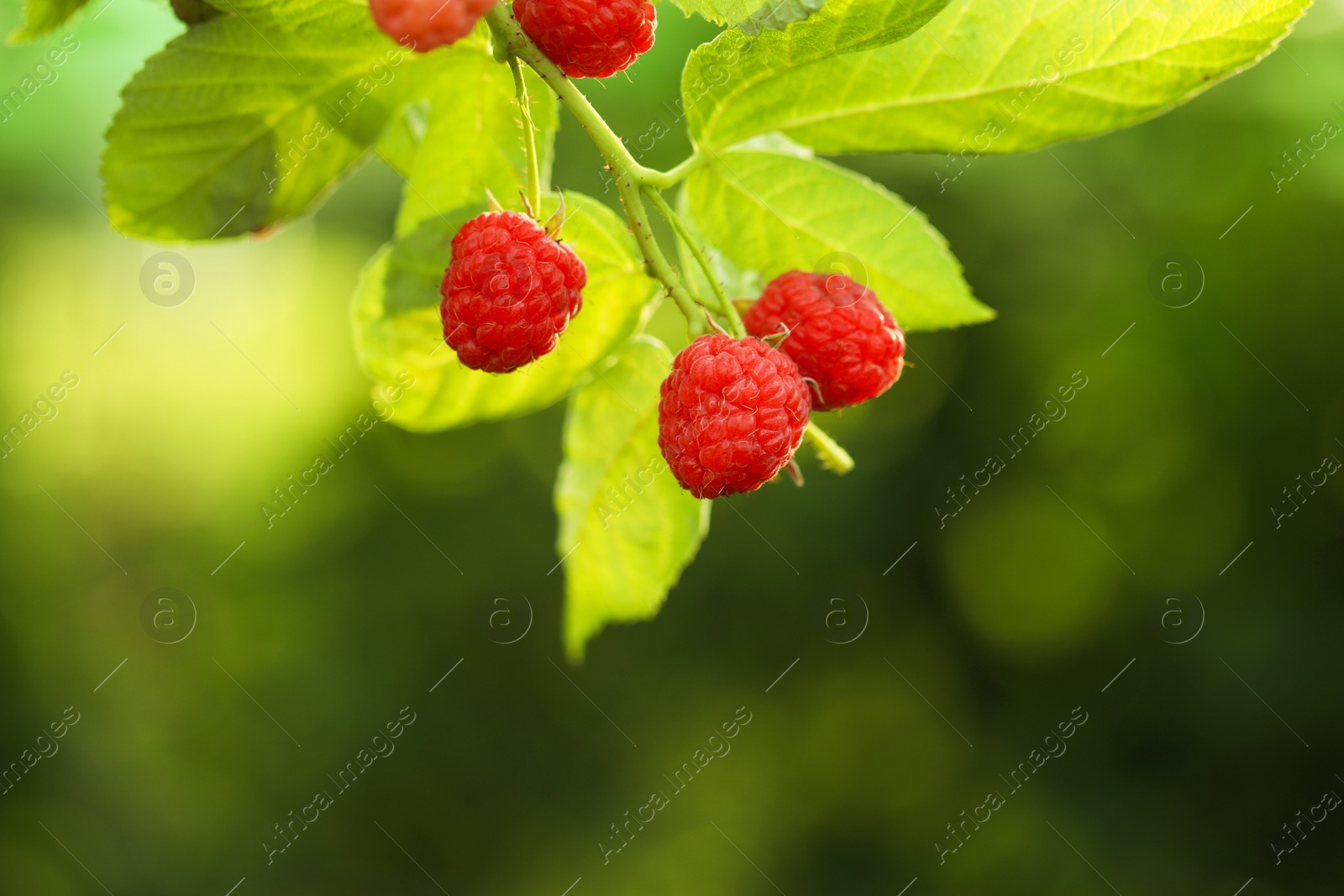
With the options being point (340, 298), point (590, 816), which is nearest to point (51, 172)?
point (340, 298)

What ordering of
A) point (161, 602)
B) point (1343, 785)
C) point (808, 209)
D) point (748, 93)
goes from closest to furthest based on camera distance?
point (748, 93)
point (808, 209)
point (1343, 785)
point (161, 602)

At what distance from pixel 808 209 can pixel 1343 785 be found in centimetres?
335

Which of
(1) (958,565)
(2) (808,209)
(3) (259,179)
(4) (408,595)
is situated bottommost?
(1) (958,565)

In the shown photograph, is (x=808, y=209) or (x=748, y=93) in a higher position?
(x=748, y=93)

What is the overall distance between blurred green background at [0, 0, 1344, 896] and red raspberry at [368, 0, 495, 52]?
1.09 metres

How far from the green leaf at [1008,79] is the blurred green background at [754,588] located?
1.09 m

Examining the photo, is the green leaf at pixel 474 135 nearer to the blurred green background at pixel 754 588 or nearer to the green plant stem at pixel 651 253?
the green plant stem at pixel 651 253

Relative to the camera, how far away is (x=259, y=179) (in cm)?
83

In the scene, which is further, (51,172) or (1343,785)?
(51,172)

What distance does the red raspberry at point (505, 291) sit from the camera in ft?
2.26

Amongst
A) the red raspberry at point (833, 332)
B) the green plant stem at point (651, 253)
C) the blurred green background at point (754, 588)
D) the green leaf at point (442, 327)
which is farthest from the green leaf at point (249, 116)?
the blurred green background at point (754, 588)

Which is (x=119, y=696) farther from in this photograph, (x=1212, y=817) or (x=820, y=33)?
(x=820, y=33)

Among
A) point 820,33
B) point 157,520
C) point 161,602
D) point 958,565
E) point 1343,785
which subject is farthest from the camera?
point 157,520

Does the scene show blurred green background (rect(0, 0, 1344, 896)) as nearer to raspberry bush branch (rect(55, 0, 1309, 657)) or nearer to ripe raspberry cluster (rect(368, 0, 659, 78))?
raspberry bush branch (rect(55, 0, 1309, 657))
